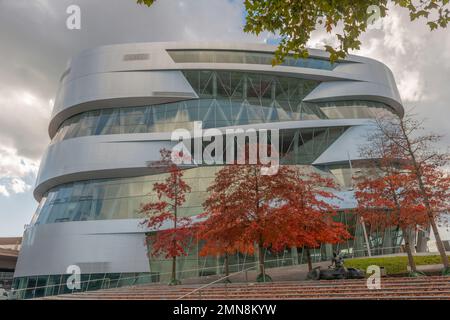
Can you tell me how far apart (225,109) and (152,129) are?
7.99 m

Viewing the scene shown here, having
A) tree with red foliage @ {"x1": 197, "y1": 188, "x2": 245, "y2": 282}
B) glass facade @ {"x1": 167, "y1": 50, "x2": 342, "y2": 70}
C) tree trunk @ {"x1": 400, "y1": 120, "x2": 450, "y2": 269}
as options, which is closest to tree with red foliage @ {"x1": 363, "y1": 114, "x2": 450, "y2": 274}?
tree trunk @ {"x1": 400, "y1": 120, "x2": 450, "y2": 269}

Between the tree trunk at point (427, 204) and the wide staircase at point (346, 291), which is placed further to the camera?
the tree trunk at point (427, 204)

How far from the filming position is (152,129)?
3703 centimetres

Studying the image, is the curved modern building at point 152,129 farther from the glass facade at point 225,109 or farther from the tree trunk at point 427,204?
the tree trunk at point 427,204

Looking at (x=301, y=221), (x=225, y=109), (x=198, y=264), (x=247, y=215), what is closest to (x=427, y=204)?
(x=301, y=221)

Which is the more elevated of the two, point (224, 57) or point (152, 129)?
point (224, 57)

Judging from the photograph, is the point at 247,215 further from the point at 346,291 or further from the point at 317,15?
the point at 317,15

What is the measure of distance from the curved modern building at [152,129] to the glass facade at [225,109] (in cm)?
12

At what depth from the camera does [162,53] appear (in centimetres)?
3844

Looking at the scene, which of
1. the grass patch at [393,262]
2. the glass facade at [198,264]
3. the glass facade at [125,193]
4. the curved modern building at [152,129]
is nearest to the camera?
the grass patch at [393,262]

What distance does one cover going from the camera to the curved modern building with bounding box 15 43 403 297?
32.6 metres

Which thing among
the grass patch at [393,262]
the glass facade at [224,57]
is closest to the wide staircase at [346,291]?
the grass patch at [393,262]

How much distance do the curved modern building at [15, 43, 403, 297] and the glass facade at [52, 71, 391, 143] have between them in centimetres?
12

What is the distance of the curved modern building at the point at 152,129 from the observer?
32.6 meters
